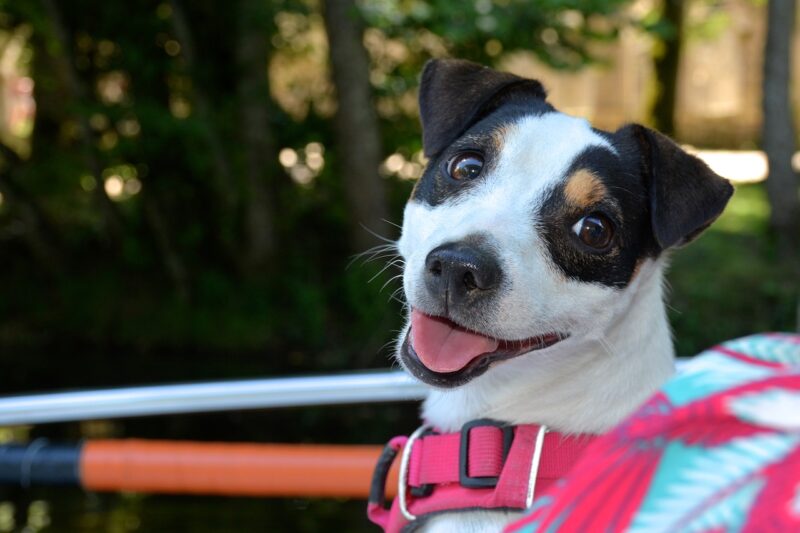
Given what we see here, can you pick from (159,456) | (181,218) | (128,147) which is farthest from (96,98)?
(159,456)

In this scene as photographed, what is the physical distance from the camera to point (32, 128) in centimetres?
999

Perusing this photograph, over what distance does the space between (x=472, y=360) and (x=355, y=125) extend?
6479 mm

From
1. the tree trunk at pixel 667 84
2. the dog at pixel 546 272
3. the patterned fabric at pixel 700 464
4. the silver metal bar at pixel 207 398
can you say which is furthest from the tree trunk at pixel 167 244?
the patterned fabric at pixel 700 464

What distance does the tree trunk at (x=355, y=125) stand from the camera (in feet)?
26.4

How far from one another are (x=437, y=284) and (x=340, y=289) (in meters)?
6.85

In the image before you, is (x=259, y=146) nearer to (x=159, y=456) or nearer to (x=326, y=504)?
(x=326, y=504)

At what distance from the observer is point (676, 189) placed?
7.02 ft

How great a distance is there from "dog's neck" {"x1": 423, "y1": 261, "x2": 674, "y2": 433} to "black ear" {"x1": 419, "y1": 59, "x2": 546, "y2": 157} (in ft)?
2.09

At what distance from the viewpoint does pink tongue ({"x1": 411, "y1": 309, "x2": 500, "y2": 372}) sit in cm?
199

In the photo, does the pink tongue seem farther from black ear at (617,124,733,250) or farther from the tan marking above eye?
black ear at (617,124,733,250)

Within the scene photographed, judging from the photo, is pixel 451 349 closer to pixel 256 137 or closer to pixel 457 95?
pixel 457 95

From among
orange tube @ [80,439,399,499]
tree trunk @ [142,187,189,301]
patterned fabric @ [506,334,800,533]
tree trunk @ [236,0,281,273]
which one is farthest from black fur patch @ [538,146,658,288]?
tree trunk @ [142,187,189,301]

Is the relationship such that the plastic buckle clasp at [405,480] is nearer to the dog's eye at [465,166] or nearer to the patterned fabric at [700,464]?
the dog's eye at [465,166]

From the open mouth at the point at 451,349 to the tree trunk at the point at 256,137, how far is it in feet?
20.9
